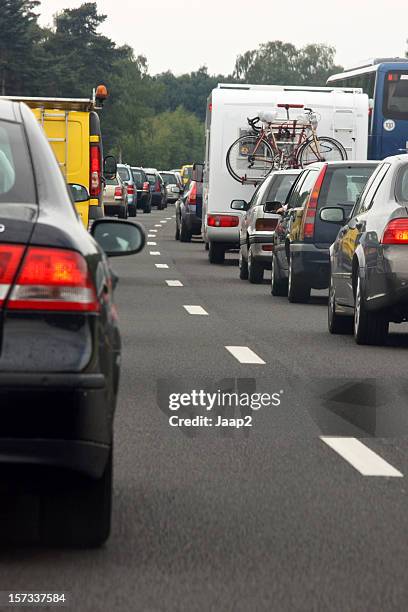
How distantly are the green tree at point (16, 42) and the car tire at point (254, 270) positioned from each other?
85.9 meters

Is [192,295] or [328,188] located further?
[192,295]

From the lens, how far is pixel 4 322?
5145 millimetres

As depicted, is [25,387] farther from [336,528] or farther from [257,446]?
[257,446]

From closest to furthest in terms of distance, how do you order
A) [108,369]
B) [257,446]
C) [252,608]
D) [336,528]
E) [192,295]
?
[252,608] < [108,369] < [336,528] < [257,446] < [192,295]

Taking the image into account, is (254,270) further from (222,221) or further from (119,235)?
(119,235)

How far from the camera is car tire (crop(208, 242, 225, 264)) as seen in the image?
2985 centimetres

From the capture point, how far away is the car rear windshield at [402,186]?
13.9 metres

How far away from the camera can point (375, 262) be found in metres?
13.8

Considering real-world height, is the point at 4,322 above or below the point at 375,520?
above

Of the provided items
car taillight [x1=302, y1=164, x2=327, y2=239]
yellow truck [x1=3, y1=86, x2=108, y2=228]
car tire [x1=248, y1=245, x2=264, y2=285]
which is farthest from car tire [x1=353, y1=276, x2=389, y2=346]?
yellow truck [x1=3, y1=86, x2=108, y2=228]

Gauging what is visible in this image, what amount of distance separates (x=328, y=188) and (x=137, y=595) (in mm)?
14388

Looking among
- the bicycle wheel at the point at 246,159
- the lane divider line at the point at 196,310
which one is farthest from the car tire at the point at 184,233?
the lane divider line at the point at 196,310

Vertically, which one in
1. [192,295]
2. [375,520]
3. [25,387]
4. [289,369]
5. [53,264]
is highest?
[53,264]

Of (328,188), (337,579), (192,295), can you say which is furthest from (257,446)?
(192,295)
